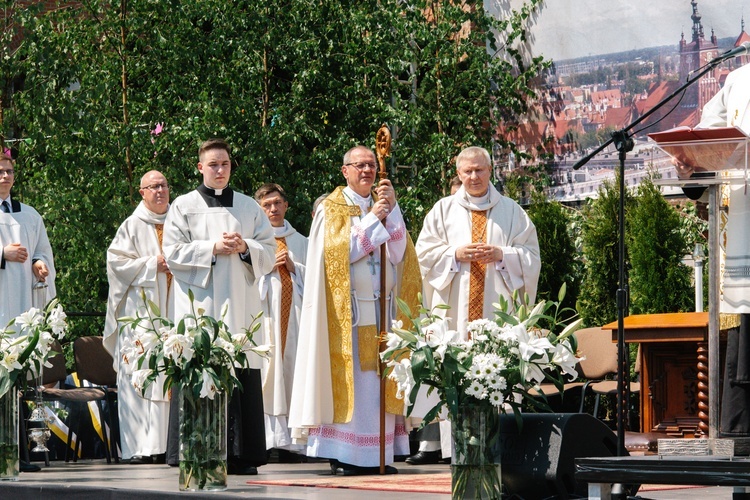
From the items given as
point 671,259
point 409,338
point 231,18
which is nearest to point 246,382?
point 409,338

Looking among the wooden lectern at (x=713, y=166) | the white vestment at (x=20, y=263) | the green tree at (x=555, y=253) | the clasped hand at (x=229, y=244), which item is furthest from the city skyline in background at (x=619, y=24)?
the wooden lectern at (x=713, y=166)

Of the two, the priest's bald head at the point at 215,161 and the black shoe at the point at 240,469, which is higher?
the priest's bald head at the point at 215,161

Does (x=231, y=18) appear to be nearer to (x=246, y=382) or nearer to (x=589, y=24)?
(x=589, y=24)

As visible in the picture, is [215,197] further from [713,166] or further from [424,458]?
[713,166]

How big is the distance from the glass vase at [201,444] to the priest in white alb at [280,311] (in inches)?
131

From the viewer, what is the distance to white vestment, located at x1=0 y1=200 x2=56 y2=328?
32.5 feet

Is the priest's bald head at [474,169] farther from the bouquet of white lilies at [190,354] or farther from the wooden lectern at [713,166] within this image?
the wooden lectern at [713,166]

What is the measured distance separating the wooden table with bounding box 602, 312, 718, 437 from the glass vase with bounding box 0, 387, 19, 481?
4.01 meters

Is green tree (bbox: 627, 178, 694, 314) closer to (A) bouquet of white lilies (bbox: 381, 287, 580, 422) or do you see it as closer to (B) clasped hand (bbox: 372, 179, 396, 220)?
(B) clasped hand (bbox: 372, 179, 396, 220)

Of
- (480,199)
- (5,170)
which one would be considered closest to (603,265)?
(480,199)

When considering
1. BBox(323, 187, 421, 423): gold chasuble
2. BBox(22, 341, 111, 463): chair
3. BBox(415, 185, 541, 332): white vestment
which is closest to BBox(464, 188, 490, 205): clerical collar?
BBox(415, 185, 541, 332): white vestment

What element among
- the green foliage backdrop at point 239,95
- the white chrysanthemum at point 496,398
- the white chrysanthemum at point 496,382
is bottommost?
the white chrysanthemum at point 496,398

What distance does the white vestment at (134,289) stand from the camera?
10500 millimetres

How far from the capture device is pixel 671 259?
11984 mm
